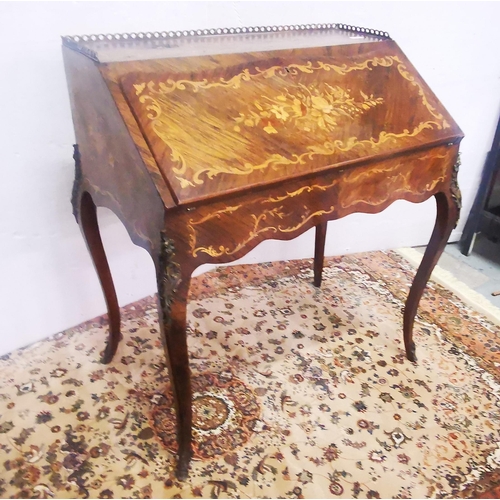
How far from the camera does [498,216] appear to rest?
6.75 feet

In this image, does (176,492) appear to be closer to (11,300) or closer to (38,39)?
(11,300)

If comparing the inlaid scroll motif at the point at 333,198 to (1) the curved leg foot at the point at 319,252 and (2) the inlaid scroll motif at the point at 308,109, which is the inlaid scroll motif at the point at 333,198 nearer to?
(2) the inlaid scroll motif at the point at 308,109

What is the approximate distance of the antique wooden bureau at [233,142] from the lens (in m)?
0.87

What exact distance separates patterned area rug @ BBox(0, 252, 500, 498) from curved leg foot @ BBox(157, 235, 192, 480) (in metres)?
0.21

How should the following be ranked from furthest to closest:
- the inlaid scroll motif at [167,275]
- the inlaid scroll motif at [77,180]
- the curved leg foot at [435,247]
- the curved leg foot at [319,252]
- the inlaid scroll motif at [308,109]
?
the curved leg foot at [319,252] < the curved leg foot at [435,247] < the inlaid scroll motif at [77,180] < the inlaid scroll motif at [308,109] < the inlaid scroll motif at [167,275]

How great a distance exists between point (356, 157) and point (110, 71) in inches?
20.5

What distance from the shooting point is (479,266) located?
212 centimetres

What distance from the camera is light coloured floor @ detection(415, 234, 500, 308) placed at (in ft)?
6.47

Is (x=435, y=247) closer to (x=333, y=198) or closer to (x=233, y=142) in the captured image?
(x=333, y=198)

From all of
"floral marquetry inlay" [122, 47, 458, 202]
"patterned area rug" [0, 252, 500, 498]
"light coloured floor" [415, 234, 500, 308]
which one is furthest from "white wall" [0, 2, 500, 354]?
"floral marquetry inlay" [122, 47, 458, 202]

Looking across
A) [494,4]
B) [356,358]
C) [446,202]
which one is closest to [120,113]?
[446,202]

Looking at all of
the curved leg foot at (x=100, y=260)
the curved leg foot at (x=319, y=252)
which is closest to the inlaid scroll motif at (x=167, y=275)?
the curved leg foot at (x=100, y=260)

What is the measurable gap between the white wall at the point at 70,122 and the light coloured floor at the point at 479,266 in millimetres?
309

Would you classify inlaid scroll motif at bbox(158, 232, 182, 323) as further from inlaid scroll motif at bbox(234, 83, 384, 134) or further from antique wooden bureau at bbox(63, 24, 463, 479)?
inlaid scroll motif at bbox(234, 83, 384, 134)
